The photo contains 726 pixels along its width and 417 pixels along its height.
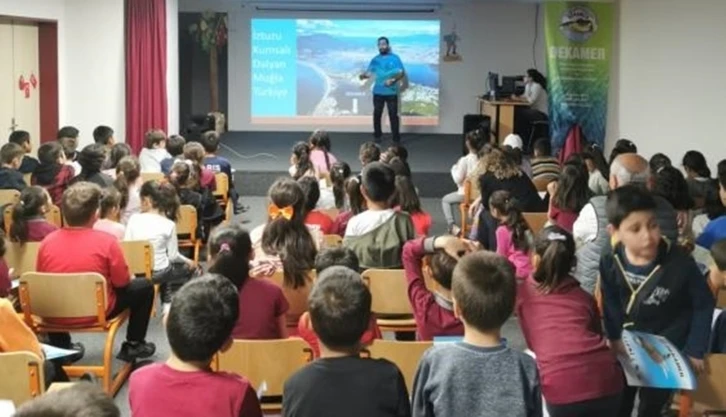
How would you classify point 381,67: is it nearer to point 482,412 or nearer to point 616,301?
point 616,301

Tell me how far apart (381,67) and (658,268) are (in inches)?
373

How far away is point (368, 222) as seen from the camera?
15.8 feet

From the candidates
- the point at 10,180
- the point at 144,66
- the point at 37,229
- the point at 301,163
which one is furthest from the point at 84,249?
the point at 144,66

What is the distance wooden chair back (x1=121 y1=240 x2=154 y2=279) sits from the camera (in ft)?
16.7

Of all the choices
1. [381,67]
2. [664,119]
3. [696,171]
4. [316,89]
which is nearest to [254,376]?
[696,171]

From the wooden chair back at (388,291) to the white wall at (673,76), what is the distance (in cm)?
543

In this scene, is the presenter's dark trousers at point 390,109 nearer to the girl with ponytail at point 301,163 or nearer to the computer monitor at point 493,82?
the computer monitor at point 493,82

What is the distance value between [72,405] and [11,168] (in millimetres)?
5776

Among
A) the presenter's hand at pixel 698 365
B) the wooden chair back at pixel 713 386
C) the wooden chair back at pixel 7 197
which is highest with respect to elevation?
the wooden chair back at pixel 7 197

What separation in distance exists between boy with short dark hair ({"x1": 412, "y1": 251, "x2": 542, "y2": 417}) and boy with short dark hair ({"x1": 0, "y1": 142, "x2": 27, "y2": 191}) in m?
5.10

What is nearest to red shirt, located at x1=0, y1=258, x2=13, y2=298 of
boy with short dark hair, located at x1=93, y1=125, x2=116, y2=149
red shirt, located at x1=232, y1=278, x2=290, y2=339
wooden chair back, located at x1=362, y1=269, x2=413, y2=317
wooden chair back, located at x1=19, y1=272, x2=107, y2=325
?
wooden chair back, located at x1=19, y1=272, x2=107, y2=325

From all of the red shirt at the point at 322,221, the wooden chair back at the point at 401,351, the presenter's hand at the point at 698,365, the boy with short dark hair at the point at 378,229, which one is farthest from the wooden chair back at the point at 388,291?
the presenter's hand at the point at 698,365

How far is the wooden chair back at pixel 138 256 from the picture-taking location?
5.09 meters

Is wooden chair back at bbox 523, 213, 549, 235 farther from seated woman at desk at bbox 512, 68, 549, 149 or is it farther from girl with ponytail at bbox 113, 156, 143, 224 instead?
seated woman at desk at bbox 512, 68, 549, 149
